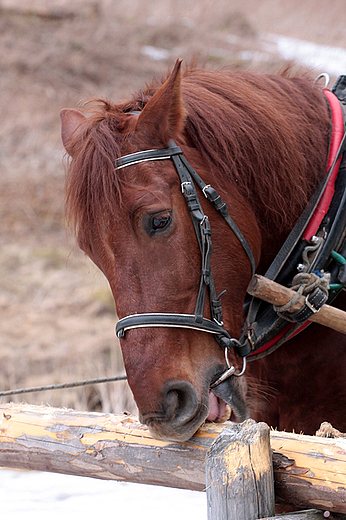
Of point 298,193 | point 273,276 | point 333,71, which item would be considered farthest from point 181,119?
point 333,71

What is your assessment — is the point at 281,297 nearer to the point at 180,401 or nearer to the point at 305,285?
the point at 305,285

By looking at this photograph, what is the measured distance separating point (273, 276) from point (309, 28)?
13780 mm

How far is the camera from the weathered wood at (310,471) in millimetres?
1326

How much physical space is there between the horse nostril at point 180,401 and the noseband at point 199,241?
0.14 meters

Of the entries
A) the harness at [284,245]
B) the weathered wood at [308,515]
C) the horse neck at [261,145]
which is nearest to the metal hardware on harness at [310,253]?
the harness at [284,245]

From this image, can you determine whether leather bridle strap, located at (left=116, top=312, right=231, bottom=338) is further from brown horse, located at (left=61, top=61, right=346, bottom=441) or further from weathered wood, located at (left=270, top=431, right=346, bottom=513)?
weathered wood, located at (left=270, top=431, right=346, bottom=513)

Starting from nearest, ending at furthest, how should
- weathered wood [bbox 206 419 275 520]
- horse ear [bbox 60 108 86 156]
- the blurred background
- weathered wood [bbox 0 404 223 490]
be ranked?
1. weathered wood [bbox 206 419 275 520]
2. weathered wood [bbox 0 404 223 490]
3. horse ear [bbox 60 108 86 156]
4. the blurred background

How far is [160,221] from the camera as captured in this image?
4.94 feet

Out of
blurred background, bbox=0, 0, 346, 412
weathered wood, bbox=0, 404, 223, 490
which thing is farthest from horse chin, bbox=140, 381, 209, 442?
blurred background, bbox=0, 0, 346, 412

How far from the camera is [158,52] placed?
475 inches

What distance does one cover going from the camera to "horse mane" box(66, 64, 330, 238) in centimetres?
159

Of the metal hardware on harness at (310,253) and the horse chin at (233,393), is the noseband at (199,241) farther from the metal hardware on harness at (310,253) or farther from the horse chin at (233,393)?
the metal hardware on harness at (310,253)

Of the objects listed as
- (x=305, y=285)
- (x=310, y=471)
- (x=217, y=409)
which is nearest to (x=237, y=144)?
(x=305, y=285)

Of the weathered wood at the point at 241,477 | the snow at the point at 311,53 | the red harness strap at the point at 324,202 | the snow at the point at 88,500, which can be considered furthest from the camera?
the snow at the point at 311,53
